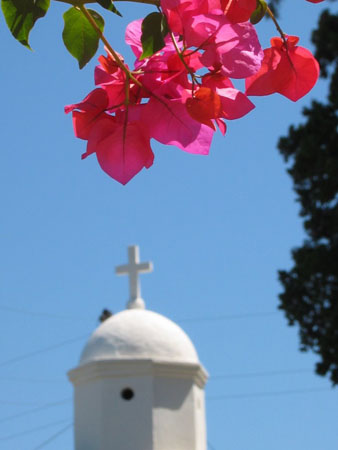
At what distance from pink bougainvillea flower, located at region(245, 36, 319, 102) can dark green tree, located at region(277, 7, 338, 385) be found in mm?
9381

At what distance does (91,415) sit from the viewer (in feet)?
31.0

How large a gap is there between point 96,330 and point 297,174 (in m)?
3.52

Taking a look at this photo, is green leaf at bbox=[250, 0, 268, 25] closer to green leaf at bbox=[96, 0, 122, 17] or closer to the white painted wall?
green leaf at bbox=[96, 0, 122, 17]

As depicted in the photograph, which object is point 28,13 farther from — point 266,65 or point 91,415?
point 91,415

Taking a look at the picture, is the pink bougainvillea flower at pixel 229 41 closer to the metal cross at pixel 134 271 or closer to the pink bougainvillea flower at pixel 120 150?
the pink bougainvillea flower at pixel 120 150

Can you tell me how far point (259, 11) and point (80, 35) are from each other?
197 mm

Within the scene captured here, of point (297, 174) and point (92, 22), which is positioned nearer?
point (92, 22)

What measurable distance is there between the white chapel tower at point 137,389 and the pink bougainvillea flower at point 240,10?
8.69 meters

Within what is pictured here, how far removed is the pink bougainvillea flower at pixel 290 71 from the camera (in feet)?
2.87

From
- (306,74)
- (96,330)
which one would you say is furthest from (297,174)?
(306,74)

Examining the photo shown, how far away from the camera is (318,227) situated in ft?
35.9

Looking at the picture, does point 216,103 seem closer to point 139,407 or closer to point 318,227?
point 139,407

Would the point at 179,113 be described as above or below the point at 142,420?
below

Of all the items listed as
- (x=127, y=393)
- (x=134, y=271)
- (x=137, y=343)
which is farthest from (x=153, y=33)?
(x=134, y=271)
